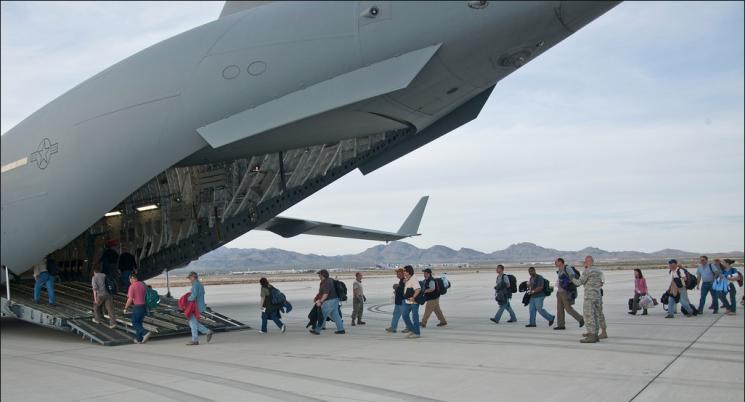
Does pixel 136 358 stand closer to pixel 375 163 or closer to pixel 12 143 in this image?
pixel 375 163

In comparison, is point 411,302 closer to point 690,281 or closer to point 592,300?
point 592,300

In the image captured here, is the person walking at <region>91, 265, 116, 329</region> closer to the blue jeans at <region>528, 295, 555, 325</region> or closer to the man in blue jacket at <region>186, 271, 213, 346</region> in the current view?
the man in blue jacket at <region>186, 271, 213, 346</region>

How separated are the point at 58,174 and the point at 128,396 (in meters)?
7.03

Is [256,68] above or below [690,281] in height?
above

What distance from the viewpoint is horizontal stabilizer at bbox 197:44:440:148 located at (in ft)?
30.6

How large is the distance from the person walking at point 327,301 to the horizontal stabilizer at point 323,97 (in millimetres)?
2912

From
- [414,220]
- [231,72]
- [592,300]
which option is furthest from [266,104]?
[414,220]

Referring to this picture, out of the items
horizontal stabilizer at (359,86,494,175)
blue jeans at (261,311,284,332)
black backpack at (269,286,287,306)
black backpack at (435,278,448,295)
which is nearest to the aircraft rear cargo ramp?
blue jeans at (261,311,284,332)

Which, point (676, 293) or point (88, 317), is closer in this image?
point (88, 317)

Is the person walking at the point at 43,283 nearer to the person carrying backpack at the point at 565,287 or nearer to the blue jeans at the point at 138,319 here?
the blue jeans at the point at 138,319

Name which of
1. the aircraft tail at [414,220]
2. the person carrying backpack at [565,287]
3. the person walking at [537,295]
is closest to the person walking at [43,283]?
the person walking at [537,295]

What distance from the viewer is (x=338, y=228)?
2631 centimetres

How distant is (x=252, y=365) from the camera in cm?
791

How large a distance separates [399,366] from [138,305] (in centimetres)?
528
